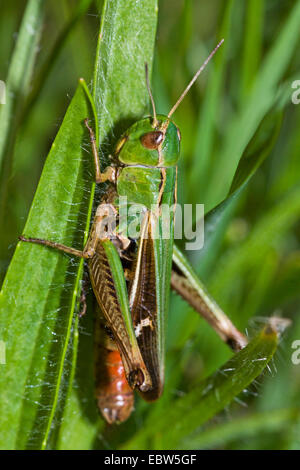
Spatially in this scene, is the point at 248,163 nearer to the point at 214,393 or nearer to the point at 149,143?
the point at 149,143

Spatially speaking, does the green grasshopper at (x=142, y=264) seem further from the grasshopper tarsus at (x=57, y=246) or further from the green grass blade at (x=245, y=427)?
the green grass blade at (x=245, y=427)

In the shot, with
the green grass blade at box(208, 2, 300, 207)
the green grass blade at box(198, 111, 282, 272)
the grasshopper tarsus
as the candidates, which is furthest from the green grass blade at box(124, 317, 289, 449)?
the green grass blade at box(208, 2, 300, 207)

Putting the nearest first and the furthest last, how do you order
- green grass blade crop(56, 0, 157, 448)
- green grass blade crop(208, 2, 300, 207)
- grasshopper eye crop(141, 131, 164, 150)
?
green grass blade crop(56, 0, 157, 448) → grasshopper eye crop(141, 131, 164, 150) → green grass blade crop(208, 2, 300, 207)

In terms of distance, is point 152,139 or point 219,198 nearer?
point 152,139

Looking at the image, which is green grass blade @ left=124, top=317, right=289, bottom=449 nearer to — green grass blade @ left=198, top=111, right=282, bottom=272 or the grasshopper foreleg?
green grass blade @ left=198, top=111, right=282, bottom=272

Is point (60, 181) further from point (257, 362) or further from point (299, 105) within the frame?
point (299, 105)

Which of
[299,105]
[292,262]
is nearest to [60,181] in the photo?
[292,262]

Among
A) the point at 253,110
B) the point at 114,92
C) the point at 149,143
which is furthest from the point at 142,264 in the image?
the point at 253,110
